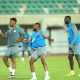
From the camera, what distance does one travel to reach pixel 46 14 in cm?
3516

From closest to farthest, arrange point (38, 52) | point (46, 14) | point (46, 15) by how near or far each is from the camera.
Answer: point (38, 52)
point (46, 15)
point (46, 14)

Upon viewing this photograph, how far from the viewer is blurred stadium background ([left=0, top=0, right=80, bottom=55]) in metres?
34.4

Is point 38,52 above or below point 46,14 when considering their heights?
below

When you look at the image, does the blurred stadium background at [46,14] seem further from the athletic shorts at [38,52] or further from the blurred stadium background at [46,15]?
the athletic shorts at [38,52]

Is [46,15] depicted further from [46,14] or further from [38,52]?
[38,52]

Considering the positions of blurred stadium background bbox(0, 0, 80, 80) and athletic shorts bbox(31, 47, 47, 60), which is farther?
blurred stadium background bbox(0, 0, 80, 80)

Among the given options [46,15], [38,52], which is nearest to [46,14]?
[46,15]

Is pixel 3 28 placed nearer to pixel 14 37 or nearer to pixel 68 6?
pixel 68 6

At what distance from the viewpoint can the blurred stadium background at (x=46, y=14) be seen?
3438cm

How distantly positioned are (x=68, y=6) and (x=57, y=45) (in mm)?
3695

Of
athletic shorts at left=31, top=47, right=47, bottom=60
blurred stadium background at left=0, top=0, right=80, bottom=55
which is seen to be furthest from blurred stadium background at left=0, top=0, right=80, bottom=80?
athletic shorts at left=31, top=47, right=47, bottom=60

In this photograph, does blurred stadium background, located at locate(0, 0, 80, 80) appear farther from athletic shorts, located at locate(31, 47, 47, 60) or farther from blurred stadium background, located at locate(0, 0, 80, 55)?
athletic shorts, located at locate(31, 47, 47, 60)

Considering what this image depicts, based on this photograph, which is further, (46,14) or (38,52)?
(46,14)

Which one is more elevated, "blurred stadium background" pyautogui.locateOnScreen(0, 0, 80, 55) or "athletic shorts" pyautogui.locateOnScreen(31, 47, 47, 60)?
"blurred stadium background" pyautogui.locateOnScreen(0, 0, 80, 55)
